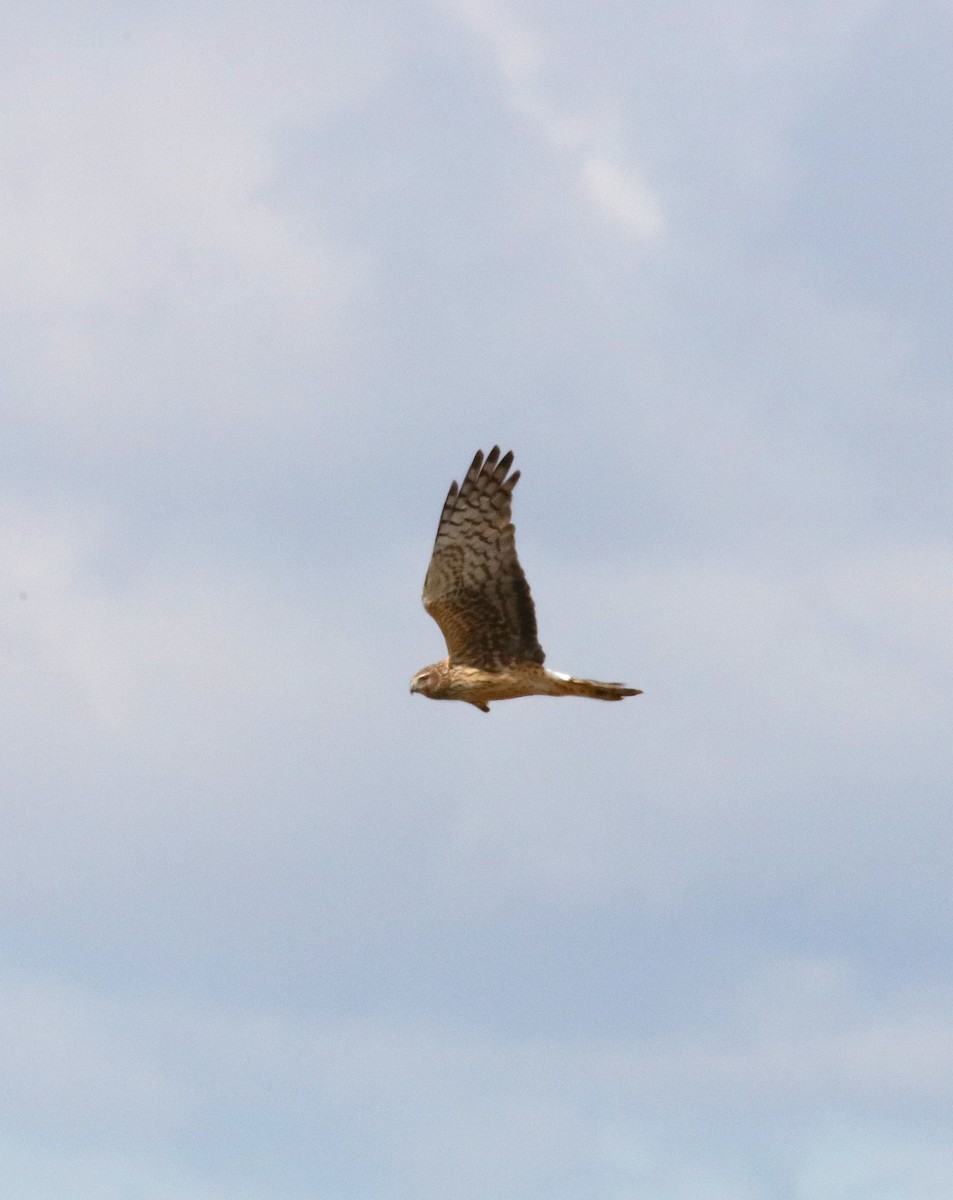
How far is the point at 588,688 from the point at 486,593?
1.30 meters

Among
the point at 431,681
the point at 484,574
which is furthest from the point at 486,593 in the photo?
the point at 431,681

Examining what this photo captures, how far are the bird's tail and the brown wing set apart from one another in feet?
1.06

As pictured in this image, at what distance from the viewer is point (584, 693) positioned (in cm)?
1430

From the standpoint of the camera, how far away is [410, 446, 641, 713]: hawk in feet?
47.6

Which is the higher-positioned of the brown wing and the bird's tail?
the brown wing

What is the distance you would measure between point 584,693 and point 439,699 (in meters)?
1.51

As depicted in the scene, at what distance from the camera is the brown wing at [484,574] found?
1451 centimetres

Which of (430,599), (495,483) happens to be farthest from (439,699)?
(495,483)

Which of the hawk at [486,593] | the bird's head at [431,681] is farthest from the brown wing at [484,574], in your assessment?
the bird's head at [431,681]

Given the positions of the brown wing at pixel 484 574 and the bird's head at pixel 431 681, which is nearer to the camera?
the brown wing at pixel 484 574

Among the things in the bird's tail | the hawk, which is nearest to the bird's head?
the hawk

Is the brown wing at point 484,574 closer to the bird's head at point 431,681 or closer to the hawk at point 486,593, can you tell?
the hawk at point 486,593

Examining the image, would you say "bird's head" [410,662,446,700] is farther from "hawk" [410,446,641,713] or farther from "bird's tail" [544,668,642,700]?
"bird's tail" [544,668,642,700]

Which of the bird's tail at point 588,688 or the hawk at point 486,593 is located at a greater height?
the hawk at point 486,593
